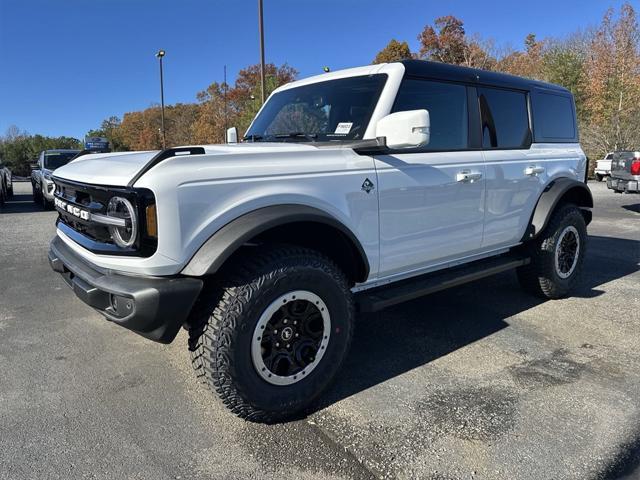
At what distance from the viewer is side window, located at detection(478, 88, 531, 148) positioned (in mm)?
3992

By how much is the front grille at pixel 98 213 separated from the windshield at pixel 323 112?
4.45 ft

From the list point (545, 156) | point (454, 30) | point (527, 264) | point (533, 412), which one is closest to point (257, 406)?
point (533, 412)

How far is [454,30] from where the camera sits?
42.2m

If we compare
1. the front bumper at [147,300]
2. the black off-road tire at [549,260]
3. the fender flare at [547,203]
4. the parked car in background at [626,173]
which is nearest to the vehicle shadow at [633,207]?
the parked car in background at [626,173]

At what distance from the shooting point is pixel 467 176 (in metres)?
3.56

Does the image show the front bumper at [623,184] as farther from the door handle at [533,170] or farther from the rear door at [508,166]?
the door handle at [533,170]

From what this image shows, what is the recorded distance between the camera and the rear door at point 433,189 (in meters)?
3.12

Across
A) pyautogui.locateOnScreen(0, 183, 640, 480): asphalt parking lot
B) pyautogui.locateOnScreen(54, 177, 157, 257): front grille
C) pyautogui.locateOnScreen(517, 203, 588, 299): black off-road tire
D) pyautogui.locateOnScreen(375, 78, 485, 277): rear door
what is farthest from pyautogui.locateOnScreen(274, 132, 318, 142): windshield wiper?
pyautogui.locateOnScreen(517, 203, 588, 299): black off-road tire

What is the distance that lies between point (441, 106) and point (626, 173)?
10.4m

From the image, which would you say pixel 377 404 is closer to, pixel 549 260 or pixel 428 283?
pixel 428 283

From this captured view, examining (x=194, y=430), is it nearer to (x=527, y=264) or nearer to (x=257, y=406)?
(x=257, y=406)

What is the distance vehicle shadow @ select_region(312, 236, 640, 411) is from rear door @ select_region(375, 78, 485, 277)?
0.64 metres

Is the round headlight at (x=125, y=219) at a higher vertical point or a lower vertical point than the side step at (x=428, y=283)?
higher

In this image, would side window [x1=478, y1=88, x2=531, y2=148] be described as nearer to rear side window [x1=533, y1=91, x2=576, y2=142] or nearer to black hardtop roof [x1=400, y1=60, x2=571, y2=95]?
black hardtop roof [x1=400, y1=60, x2=571, y2=95]
